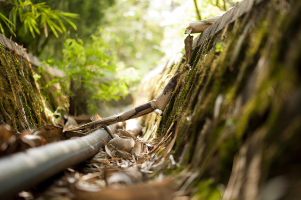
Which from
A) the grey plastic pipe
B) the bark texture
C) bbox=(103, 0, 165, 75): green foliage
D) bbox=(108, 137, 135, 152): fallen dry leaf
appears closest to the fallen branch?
bbox=(108, 137, 135, 152): fallen dry leaf

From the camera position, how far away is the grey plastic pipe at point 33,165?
829 millimetres

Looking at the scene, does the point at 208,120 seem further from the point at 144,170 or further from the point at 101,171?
the point at 101,171

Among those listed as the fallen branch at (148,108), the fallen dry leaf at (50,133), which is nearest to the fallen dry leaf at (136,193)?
the fallen dry leaf at (50,133)

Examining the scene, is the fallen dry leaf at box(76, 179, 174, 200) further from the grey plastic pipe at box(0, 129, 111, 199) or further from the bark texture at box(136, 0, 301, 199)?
the grey plastic pipe at box(0, 129, 111, 199)

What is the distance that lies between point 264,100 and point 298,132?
0.17 metres

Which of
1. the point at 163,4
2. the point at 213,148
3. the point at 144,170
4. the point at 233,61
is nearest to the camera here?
the point at 213,148

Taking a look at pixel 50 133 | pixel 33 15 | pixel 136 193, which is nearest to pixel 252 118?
pixel 136 193

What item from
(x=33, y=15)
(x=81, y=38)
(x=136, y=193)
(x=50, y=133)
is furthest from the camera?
(x=81, y=38)

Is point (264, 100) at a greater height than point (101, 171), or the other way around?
point (264, 100)

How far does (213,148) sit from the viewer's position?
0.96 m

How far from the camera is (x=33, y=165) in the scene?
93 centimetres

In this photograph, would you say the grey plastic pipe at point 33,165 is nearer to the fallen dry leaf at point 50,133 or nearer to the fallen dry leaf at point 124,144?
the fallen dry leaf at point 50,133

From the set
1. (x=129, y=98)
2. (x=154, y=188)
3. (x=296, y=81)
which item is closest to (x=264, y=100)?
(x=296, y=81)

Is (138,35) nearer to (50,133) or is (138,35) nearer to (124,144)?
(124,144)
